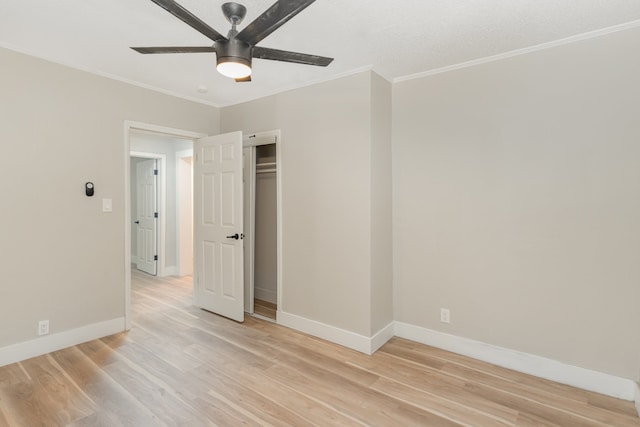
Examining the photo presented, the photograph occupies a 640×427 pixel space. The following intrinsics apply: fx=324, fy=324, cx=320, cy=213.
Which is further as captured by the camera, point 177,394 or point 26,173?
point 26,173

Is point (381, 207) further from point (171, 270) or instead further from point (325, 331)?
point (171, 270)

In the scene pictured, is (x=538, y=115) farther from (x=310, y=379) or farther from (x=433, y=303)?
(x=310, y=379)

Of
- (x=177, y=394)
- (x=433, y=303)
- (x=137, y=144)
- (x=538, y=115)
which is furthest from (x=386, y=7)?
(x=137, y=144)

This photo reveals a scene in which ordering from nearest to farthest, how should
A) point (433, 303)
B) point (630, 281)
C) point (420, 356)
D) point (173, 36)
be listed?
1. point (630, 281)
2. point (173, 36)
3. point (420, 356)
4. point (433, 303)

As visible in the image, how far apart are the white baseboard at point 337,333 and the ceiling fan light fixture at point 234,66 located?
240cm

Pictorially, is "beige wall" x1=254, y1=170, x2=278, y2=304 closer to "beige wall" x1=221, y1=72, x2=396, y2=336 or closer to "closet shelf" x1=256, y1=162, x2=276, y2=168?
"closet shelf" x1=256, y1=162, x2=276, y2=168

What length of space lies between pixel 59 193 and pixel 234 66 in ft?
7.57

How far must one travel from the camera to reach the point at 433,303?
10.2 ft

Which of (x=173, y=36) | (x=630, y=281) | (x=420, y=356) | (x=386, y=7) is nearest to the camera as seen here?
(x=386, y=7)

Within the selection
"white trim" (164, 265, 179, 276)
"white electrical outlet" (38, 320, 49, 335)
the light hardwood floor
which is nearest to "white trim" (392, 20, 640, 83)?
the light hardwood floor

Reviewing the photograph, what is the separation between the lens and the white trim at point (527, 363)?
7.58 feet

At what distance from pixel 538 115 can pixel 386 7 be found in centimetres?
150

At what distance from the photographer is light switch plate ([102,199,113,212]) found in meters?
3.23

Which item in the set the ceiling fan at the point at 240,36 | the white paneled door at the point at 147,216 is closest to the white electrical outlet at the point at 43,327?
the ceiling fan at the point at 240,36
